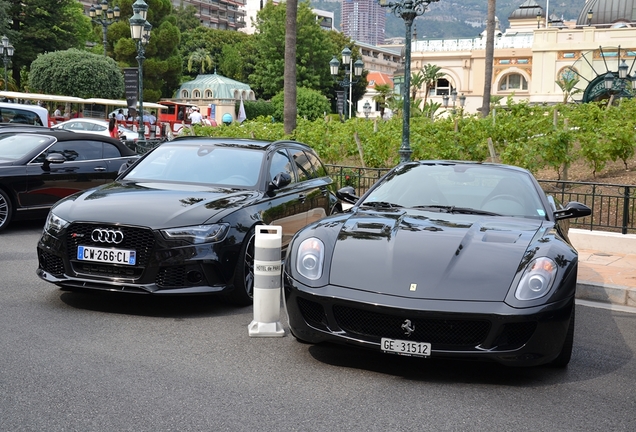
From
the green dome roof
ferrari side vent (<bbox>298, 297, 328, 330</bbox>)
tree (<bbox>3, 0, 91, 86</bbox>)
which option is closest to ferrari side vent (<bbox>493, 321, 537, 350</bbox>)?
ferrari side vent (<bbox>298, 297, 328, 330</bbox>)

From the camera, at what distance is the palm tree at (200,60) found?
339 ft

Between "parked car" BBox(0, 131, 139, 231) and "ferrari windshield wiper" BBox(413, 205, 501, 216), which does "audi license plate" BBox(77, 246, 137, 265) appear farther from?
"parked car" BBox(0, 131, 139, 231)

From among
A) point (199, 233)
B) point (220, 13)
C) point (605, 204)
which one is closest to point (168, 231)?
point (199, 233)

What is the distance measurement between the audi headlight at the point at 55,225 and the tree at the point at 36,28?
2274 inches

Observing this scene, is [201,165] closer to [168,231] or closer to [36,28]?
[168,231]

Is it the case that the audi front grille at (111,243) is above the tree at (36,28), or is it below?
below

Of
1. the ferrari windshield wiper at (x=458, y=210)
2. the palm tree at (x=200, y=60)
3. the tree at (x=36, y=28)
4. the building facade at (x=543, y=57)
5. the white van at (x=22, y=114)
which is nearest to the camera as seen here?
the ferrari windshield wiper at (x=458, y=210)

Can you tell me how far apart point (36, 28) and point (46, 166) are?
2194 inches

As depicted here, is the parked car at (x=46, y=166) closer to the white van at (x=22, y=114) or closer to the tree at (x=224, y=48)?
the white van at (x=22, y=114)

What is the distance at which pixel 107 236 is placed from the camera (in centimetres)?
661

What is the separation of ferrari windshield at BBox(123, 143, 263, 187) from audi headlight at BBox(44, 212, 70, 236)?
1.28 meters

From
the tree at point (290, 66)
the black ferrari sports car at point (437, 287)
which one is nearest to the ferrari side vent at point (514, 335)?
the black ferrari sports car at point (437, 287)

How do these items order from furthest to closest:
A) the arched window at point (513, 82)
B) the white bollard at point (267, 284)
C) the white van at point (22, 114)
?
the arched window at point (513, 82), the white van at point (22, 114), the white bollard at point (267, 284)

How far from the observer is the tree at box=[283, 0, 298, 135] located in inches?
814
